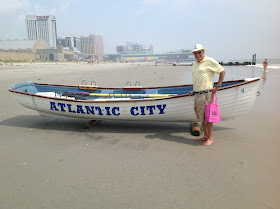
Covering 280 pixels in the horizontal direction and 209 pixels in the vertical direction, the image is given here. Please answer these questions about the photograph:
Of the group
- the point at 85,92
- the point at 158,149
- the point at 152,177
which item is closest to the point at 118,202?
the point at 152,177

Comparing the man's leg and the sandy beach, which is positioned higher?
the man's leg

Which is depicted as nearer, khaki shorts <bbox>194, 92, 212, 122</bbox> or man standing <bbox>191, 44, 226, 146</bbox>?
man standing <bbox>191, 44, 226, 146</bbox>

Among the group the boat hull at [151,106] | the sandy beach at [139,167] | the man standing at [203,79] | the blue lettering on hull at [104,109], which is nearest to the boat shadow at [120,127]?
the sandy beach at [139,167]

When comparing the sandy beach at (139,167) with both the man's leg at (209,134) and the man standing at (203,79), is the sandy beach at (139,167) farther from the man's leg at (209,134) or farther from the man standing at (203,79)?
the man standing at (203,79)

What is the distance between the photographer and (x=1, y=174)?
335 cm

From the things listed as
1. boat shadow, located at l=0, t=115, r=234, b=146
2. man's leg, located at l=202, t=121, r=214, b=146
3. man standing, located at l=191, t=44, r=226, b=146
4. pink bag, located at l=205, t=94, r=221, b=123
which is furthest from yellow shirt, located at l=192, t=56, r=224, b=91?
boat shadow, located at l=0, t=115, r=234, b=146

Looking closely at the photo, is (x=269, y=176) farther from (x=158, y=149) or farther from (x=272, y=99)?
(x=272, y=99)

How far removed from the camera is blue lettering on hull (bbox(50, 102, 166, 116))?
4.99 metres

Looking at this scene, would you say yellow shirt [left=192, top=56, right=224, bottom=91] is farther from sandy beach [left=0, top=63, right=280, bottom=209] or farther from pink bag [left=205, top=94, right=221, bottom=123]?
sandy beach [left=0, top=63, right=280, bottom=209]

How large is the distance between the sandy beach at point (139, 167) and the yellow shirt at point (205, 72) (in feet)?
4.09

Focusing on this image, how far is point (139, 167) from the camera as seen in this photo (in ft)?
11.5

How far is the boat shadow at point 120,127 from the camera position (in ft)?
15.9

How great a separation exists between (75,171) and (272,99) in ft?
26.5

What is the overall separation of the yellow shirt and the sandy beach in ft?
4.09
